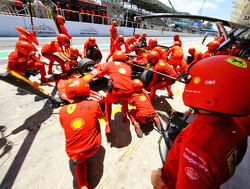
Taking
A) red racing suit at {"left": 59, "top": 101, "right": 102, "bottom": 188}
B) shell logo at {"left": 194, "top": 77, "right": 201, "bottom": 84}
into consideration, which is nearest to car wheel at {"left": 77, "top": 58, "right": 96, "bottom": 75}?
red racing suit at {"left": 59, "top": 101, "right": 102, "bottom": 188}

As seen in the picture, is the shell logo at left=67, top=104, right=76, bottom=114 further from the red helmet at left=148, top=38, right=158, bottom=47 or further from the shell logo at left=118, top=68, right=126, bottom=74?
the red helmet at left=148, top=38, right=158, bottom=47

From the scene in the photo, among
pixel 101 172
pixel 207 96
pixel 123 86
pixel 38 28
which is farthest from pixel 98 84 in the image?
pixel 38 28

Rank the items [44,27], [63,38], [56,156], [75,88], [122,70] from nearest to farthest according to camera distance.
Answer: [75,88]
[56,156]
[122,70]
[63,38]
[44,27]

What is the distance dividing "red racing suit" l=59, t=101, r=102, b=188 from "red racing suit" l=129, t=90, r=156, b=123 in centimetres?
121

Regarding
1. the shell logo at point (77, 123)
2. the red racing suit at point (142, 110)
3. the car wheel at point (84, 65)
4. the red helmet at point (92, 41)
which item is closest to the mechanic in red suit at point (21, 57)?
the car wheel at point (84, 65)

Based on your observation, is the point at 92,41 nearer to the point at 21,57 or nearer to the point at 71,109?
the point at 21,57

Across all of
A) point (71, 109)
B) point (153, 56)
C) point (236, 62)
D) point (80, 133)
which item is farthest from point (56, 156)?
point (153, 56)

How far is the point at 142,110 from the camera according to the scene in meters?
2.55

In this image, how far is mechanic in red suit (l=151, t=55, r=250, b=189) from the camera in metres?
0.64

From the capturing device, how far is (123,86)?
2285mm

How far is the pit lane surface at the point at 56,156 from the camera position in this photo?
1.70 metres

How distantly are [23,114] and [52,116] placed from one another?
720mm

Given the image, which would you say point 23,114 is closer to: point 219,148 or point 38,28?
point 219,148

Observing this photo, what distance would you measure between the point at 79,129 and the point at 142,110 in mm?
1470
